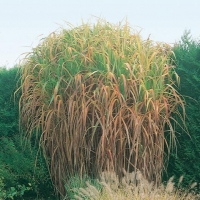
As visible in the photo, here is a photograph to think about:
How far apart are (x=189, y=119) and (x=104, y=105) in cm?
136

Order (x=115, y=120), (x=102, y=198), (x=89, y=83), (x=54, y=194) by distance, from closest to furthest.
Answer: (x=102, y=198), (x=115, y=120), (x=89, y=83), (x=54, y=194)

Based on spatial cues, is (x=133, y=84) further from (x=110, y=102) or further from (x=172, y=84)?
(x=172, y=84)

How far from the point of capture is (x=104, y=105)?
503cm

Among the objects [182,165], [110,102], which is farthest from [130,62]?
[182,165]

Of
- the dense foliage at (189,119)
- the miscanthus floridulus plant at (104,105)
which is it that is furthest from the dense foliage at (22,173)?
the dense foliage at (189,119)

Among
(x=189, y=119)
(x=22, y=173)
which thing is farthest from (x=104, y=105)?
(x=22, y=173)

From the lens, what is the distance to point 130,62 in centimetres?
537

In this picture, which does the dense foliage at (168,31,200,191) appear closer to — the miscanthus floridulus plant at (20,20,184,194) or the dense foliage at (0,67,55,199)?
the miscanthus floridulus plant at (20,20,184,194)

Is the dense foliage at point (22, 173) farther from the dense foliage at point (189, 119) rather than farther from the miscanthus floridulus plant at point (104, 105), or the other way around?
the dense foliage at point (189, 119)

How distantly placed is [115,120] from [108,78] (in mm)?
514

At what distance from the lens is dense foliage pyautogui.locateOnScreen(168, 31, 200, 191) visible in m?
5.79

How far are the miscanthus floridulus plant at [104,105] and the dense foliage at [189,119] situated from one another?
19 cm

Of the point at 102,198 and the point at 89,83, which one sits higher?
the point at 89,83

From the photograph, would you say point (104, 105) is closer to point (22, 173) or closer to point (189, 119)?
point (189, 119)
